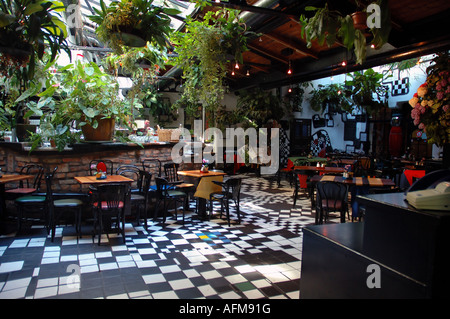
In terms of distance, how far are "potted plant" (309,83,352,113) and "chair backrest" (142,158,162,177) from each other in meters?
8.62

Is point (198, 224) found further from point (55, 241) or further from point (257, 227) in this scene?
point (55, 241)

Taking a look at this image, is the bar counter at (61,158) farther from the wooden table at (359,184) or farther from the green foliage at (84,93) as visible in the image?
the wooden table at (359,184)

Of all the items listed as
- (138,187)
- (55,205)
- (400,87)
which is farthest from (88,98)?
(400,87)

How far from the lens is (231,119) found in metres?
10.4

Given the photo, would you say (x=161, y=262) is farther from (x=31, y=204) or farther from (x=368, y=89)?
(x=368, y=89)

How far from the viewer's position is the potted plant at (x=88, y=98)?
5.59 meters

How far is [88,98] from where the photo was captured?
18.5 feet

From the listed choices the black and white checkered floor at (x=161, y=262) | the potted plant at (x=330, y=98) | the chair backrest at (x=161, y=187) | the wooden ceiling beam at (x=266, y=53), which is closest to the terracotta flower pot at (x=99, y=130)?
the chair backrest at (x=161, y=187)

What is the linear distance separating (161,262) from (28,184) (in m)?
3.43

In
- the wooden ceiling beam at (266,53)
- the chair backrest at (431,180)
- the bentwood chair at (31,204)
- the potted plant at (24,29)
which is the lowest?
the bentwood chair at (31,204)

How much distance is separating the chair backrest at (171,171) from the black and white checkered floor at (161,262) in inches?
50.1

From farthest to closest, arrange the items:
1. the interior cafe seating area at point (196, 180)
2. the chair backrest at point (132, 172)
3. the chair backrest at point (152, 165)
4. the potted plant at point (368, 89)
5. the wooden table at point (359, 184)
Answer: the potted plant at point (368, 89) < the chair backrest at point (152, 165) < the chair backrest at point (132, 172) < the wooden table at point (359, 184) < the interior cafe seating area at point (196, 180)

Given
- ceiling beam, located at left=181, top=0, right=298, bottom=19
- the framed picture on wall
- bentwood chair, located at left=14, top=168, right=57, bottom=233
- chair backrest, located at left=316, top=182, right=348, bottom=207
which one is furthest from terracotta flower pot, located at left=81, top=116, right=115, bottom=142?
the framed picture on wall

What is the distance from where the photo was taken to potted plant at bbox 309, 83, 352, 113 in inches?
520
